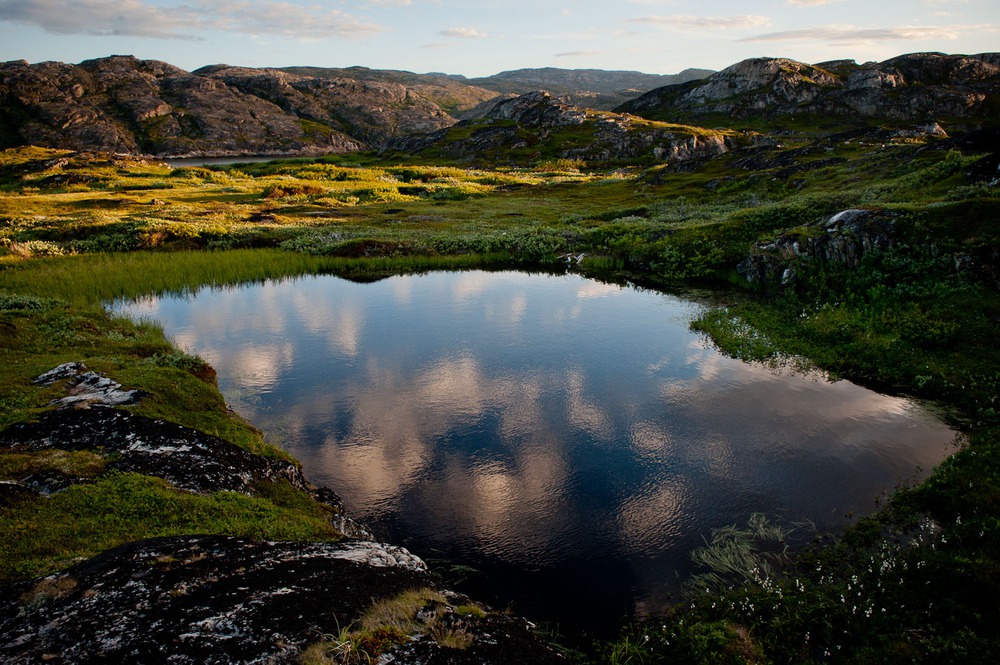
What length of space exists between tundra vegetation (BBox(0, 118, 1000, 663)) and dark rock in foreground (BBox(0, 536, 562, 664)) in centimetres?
60

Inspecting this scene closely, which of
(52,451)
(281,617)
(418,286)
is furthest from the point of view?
(418,286)

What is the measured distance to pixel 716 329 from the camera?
2730cm

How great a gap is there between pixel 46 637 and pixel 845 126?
180 metres

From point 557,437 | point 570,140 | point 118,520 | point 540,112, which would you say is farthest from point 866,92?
point 118,520

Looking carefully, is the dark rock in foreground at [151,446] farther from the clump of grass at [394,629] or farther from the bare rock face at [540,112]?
the bare rock face at [540,112]

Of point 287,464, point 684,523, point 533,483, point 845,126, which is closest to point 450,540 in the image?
point 533,483

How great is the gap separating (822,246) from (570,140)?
125m

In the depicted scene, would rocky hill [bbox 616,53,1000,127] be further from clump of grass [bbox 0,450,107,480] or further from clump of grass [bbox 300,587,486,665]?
clump of grass [bbox 0,450,107,480]

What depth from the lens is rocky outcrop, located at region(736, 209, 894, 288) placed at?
28.6 meters

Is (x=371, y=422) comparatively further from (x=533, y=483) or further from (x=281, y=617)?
(x=281, y=617)

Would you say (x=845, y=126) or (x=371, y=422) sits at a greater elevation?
(x=845, y=126)

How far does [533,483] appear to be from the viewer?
15.3m

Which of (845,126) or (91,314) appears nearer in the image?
(91,314)

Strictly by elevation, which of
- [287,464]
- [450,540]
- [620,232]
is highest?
[620,232]
